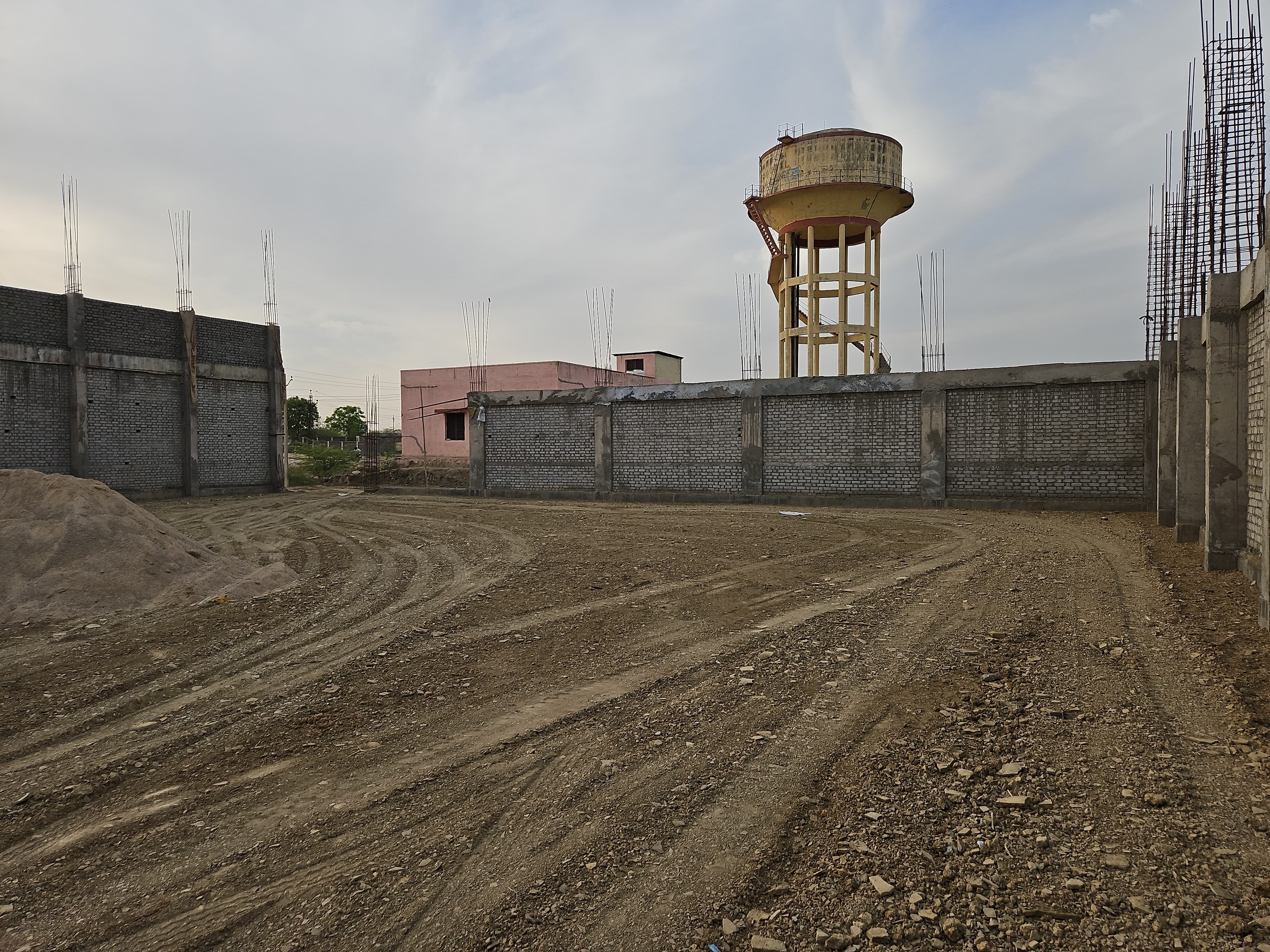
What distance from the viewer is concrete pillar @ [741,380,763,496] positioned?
1802cm

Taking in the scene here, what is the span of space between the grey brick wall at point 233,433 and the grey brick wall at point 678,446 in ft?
37.7

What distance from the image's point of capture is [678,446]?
1912 cm

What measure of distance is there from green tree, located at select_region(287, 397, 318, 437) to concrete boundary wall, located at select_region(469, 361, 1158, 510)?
30.1m

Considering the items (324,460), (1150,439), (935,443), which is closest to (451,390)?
(324,460)

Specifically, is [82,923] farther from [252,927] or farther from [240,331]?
[240,331]

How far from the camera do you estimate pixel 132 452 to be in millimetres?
19984

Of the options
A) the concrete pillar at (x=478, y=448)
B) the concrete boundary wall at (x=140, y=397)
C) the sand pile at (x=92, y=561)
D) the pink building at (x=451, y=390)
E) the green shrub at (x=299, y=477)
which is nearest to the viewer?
the sand pile at (x=92, y=561)

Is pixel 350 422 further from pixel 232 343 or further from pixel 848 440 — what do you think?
pixel 848 440

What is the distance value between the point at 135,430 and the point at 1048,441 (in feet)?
73.5

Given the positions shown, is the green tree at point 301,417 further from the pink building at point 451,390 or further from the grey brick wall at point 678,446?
the grey brick wall at point 678,446

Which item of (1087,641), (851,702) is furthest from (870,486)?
(851,702)

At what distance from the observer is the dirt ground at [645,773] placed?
2348mm

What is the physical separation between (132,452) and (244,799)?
67.8ft

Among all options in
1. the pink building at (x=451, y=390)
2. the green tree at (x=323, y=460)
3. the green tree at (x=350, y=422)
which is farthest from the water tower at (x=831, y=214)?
the green tree at (x=350, y=422)
